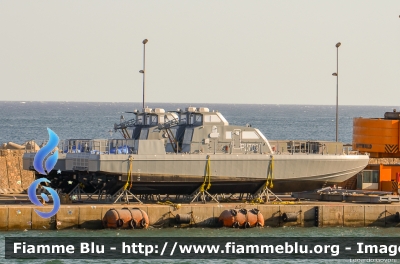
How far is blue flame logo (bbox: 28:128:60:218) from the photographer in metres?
47.2

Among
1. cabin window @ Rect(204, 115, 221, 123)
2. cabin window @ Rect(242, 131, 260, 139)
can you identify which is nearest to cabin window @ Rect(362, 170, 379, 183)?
cabin window @ Rect(242, 131, 260, 139)

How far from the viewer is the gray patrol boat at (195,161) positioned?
49906 millimetres

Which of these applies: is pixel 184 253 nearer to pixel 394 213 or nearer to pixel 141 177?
pixel 141 177

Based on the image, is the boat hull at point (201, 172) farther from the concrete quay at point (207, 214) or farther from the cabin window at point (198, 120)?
the cabin window at point (198, 120)

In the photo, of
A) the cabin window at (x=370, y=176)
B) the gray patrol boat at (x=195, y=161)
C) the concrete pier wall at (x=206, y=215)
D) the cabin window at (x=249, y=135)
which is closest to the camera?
the concrete pier wall at (x=206, y=215)

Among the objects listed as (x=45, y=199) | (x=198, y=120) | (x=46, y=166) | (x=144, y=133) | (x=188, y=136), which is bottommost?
(x=45, y=199)

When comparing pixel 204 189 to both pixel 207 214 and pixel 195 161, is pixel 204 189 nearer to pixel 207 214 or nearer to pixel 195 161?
pixel 195 161

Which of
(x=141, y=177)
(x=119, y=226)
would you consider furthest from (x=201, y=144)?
(x=119, y=226)

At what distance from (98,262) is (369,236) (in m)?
12.9

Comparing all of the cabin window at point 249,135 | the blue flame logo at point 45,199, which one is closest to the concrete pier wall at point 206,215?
the blue flame logo at point 45,199

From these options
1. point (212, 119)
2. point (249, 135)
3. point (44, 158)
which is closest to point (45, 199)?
point (44, 158)

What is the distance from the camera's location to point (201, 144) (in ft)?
171

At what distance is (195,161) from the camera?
5062cm

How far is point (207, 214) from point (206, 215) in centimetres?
7
